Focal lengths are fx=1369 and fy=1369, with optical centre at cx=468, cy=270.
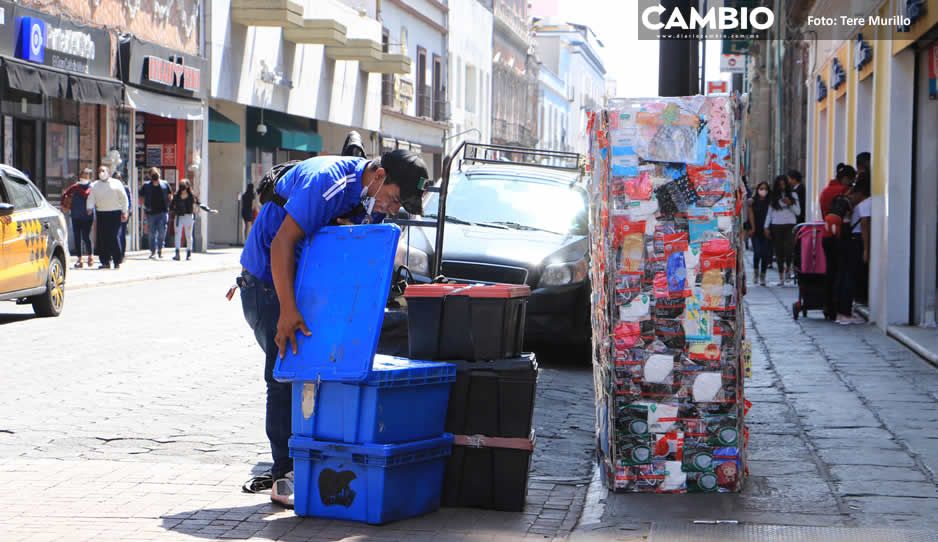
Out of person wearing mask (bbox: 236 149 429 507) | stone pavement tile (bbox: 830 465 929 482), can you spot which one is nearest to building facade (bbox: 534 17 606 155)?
stone pavement tile (bbox: 830 465 929 482)

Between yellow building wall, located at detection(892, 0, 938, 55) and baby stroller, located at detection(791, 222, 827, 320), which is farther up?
yellow building wall, located at detection(892, 0, 938, 55)

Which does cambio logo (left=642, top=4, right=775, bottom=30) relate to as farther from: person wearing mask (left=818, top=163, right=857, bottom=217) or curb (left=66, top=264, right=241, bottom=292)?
curb (left=66, top=264, right=241, bottom=292)

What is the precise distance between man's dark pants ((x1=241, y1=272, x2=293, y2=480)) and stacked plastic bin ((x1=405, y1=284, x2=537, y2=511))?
63cm

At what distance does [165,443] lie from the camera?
292 inches

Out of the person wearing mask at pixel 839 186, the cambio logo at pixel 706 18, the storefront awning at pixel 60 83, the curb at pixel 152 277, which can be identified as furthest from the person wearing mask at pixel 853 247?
the storefront awning at pixel 60 83

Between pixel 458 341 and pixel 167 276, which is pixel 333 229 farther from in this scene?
pixel 167 276

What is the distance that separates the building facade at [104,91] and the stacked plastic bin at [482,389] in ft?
54.7

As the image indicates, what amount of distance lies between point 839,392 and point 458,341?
14.6 ft

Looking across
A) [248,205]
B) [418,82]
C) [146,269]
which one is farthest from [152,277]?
[418,82]

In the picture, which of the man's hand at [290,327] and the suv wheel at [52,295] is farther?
the suv wheel at [52,295]

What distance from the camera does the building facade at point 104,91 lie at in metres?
22.3

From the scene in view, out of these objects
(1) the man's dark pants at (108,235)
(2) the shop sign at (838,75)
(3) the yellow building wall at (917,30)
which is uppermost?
(2) the shop sign at (838,75)

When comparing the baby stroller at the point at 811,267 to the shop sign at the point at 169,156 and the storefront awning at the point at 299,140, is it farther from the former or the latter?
the storefront awning at the point at 299,140

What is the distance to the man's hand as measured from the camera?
221 inches
